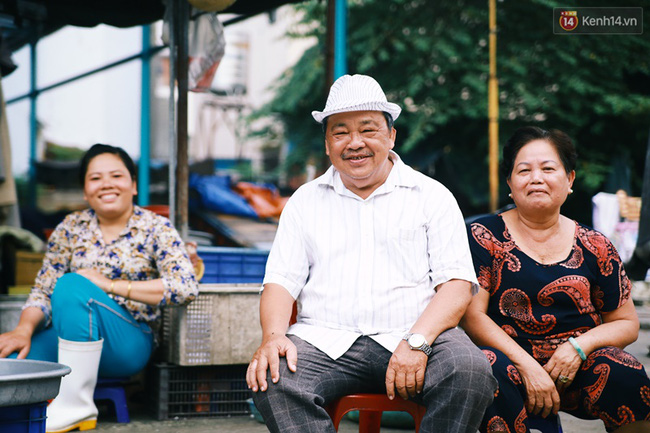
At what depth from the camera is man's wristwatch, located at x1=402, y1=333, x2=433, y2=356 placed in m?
2.40

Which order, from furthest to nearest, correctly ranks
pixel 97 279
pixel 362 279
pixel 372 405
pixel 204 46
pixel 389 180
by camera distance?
pixel 204 46
pixel 97 279
pixel 389 180
pixel 362 279
pixel 372 405

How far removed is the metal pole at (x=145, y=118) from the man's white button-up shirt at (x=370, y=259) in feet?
17.4

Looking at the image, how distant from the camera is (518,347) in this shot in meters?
2.60

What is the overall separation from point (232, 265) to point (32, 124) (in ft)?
20.8

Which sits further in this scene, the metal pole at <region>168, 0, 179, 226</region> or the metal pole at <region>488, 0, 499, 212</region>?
the metal pole at <region>488, 0, 499, 212</region>

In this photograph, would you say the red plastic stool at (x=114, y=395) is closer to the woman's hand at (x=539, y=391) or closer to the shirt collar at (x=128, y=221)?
the shirt collar at (x=128, y=221)

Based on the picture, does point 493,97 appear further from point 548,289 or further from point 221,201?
point 548,289

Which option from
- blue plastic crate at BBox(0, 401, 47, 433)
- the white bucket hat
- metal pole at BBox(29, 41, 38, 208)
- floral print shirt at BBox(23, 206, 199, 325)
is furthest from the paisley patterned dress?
metal pole at BBox(29, 41, 38, 208)

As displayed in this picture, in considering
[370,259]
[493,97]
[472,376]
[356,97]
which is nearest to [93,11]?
[356,97]

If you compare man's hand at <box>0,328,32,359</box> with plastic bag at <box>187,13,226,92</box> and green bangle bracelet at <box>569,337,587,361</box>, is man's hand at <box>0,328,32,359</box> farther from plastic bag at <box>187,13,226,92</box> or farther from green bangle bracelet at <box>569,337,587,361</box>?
green bangle bracelet at <box>569,337,587,361</box>

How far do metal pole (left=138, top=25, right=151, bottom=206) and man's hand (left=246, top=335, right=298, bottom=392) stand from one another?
5593mm

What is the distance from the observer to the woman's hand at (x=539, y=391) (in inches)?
98.1

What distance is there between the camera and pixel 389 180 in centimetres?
277

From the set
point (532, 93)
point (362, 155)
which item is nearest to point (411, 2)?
point (532, 93)
